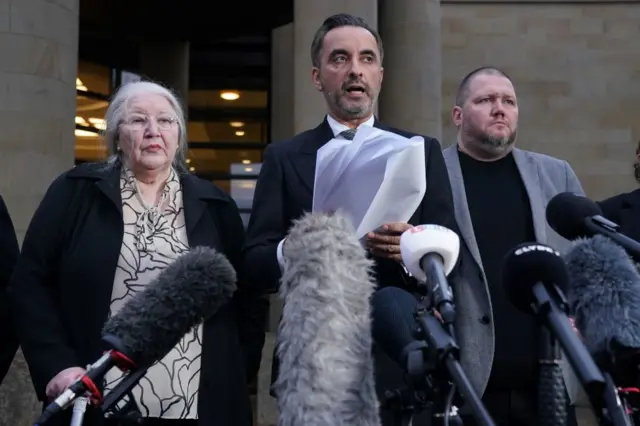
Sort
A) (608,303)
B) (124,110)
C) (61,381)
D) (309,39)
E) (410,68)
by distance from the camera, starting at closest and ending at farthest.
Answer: (608,303) < (61,381) < (124,110) < (309,39) < (410,68)

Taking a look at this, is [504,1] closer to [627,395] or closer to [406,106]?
[406,106]

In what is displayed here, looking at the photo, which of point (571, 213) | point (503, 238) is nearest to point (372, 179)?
point (571, 213)

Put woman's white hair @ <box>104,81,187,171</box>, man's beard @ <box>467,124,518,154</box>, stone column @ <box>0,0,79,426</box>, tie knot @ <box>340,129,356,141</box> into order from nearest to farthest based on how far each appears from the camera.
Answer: tie knot @ <box>340,129,356,141</box>, woman's white hair @ <box>104,81,187,171</box>, man's beard @ <box>467,124,518,154</box>, stone column @ <box>0,0,79,426</box>

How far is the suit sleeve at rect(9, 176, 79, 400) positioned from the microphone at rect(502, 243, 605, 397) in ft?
6.35

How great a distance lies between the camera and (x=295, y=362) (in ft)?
10.1

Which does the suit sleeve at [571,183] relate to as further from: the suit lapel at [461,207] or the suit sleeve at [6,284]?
the suit sleeve at [6,284]

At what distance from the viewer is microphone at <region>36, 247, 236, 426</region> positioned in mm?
3041

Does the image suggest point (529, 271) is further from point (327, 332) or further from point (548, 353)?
point (327, 332)

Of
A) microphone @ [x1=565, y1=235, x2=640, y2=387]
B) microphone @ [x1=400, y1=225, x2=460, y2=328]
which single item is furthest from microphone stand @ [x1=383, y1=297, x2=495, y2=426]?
microphone @ [x1=565, y1=235, x2=640, y2=387]

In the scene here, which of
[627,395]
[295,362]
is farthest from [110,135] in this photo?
[627,395]

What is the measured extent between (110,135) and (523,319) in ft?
6.55

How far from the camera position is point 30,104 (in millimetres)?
10633

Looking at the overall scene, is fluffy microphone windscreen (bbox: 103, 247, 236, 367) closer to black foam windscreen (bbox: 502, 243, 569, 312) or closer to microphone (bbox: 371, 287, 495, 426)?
microphone (bbox: 371, 287, 495, 426)

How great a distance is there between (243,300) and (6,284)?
42.7 inches
